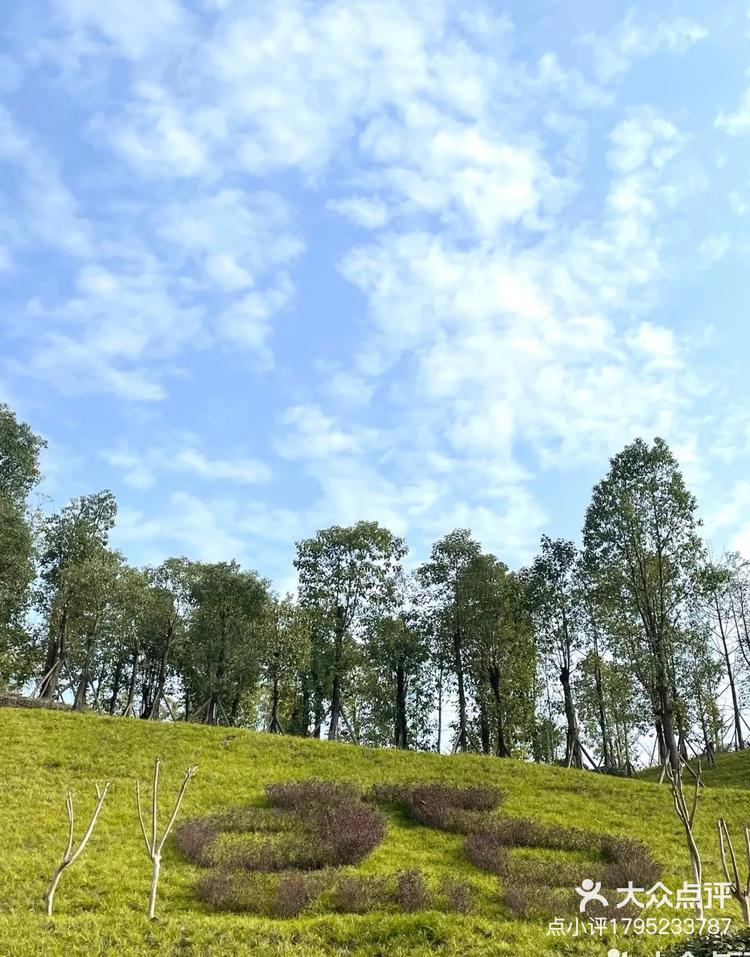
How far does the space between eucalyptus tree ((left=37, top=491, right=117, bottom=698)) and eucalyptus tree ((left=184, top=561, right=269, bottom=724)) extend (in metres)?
6.81

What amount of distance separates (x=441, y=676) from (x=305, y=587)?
1208 centimetres

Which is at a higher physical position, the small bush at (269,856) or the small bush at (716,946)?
the small bush at (269,856)

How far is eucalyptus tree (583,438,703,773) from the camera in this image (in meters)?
34.7

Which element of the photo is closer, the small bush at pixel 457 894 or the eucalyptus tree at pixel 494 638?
the small bush at pixel 457 894

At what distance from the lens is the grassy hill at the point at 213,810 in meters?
12.5

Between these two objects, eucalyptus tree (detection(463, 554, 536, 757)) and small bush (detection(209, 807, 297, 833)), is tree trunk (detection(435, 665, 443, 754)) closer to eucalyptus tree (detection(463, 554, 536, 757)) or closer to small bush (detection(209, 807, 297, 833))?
eucalyptus tree (detection(463, 554, 536, 757))

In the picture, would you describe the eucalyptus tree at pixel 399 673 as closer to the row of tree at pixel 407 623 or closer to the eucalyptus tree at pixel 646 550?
the row of tree at pixel 407 623

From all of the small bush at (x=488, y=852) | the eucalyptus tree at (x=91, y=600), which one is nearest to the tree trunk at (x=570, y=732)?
the small bush at (x=488, y=852)

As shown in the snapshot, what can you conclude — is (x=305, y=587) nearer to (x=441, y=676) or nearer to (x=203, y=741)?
(x=441, y=676)

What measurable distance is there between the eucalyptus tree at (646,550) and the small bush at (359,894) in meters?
22.6

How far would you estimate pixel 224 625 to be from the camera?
154 ft

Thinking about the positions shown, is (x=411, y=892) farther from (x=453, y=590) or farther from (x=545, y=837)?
(x=453, y=590)

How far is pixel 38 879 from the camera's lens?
1537 centimetres

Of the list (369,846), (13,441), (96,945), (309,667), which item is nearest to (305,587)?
(309,667)
